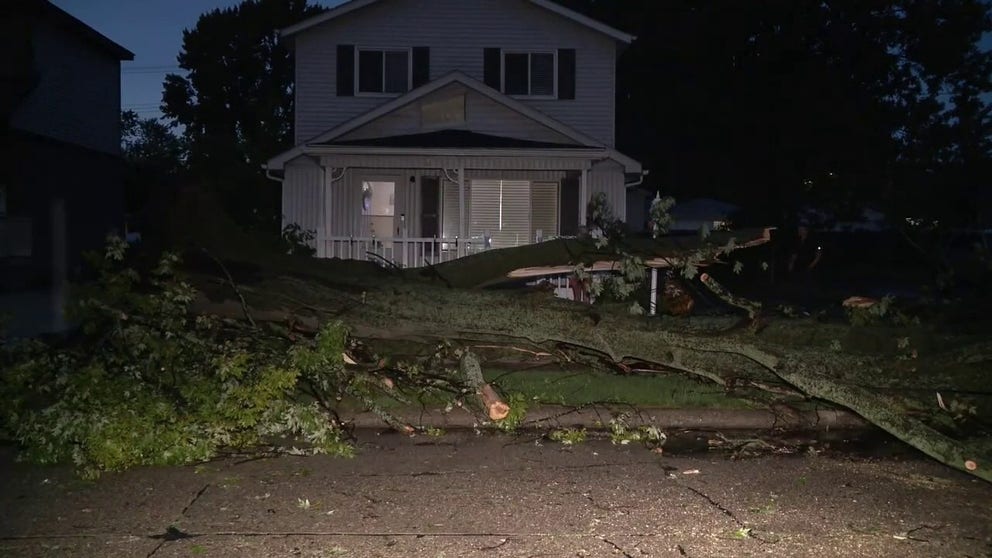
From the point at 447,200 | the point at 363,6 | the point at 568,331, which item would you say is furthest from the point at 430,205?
the point at 568,331

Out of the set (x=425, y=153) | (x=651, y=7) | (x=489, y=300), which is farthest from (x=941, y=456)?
(x=651, y=7)

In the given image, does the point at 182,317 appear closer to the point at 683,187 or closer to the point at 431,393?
the point at 431,393

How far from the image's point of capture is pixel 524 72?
778 inches

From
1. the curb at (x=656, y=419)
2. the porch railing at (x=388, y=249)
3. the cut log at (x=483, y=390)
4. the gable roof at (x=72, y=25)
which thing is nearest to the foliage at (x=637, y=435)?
the curb at (x=656, y=419)

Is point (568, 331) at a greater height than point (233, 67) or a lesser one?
lesser

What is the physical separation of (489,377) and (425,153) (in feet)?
28.9

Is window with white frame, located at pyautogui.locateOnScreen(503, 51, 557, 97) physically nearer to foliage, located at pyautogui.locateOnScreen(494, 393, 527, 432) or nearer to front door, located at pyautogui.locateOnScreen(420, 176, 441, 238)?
front door, located at pyautogui.locateOnScreen(420, 176, 441, 238)

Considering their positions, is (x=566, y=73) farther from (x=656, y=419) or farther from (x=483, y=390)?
(x=483, y=390)

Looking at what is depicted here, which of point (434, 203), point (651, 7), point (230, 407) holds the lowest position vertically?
point (230, 407)

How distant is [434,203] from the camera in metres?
19.4

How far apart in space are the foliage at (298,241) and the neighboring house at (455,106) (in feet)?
5.93

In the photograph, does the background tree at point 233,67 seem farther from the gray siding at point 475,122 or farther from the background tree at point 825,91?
the gray siding at point 475,122

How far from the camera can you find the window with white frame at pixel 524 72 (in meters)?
19.7

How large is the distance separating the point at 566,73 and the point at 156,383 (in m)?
13.9
